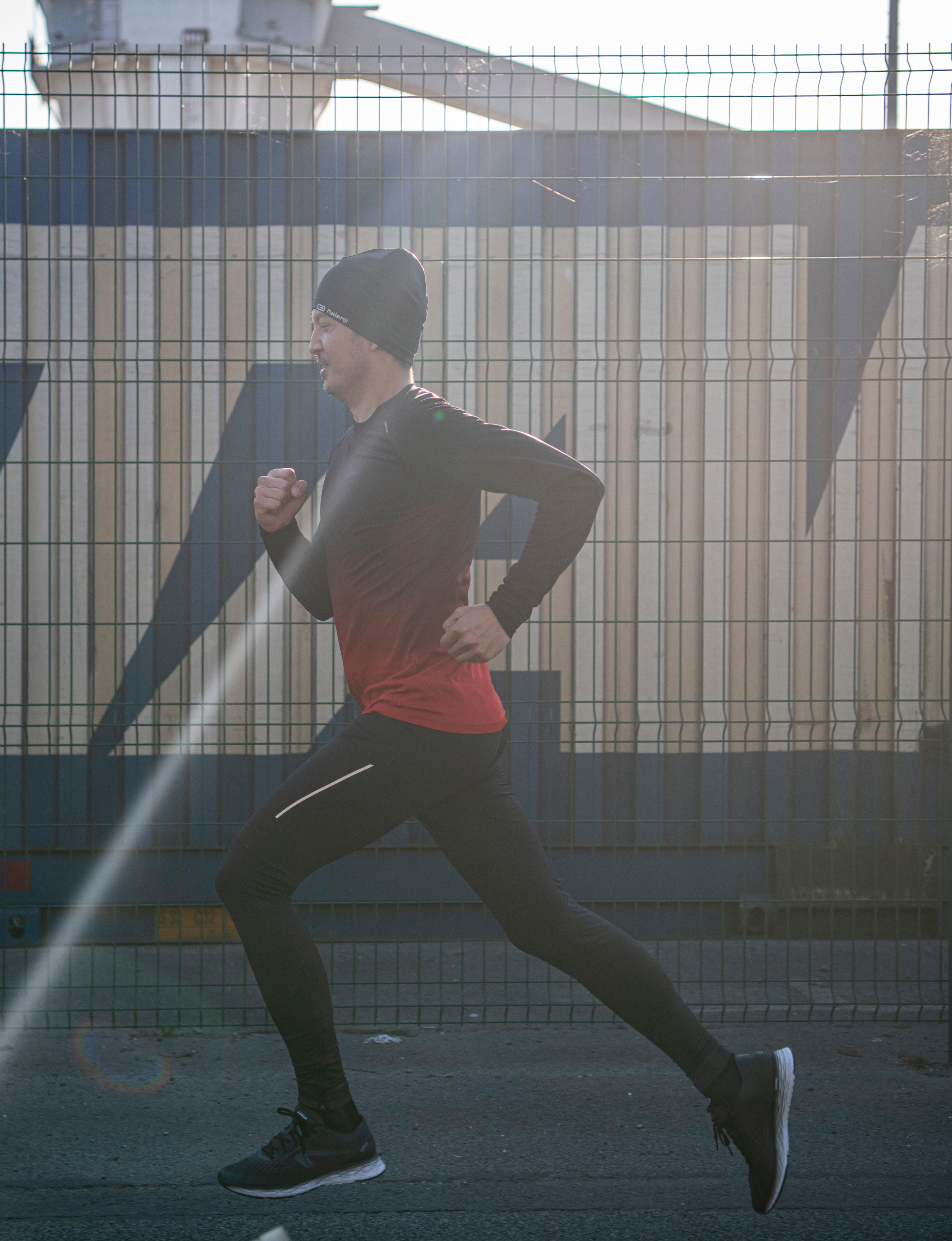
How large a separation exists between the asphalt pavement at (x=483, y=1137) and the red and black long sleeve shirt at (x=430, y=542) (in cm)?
122

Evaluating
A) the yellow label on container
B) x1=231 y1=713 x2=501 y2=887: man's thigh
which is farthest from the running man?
the yellow label on container

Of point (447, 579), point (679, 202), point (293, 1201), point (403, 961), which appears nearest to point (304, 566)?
point (447, 579)

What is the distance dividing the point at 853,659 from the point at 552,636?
1.28 meters

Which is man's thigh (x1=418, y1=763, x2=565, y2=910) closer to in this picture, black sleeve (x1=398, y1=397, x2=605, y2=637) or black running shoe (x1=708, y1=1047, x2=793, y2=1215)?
black sleeve (x1=398, y1=397, x2=605, y2=637)

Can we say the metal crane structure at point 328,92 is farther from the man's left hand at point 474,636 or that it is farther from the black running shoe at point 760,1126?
the black running shoe at point 760,1126

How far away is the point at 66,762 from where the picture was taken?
4.72 m

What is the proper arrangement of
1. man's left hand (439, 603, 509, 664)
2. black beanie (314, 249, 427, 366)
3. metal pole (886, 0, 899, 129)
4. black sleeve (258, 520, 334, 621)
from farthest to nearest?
metal pole (886, 0, 899, 129)
black sleeve (258, 520, 334, 621)
black beanie (314, 249, 427, 366)
man's left hand (439, 603, 509, 664)

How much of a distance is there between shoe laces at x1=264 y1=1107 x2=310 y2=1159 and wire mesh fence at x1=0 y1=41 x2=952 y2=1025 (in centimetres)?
187

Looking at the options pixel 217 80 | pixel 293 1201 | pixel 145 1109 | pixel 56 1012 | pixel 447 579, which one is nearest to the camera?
pixel 447 579

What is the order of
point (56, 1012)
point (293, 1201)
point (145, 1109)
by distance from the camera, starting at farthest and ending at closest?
1. point (56, 1012)
2. point (145, 1109)
3. point (293, 1201)

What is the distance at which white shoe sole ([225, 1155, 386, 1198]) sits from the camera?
242 cm

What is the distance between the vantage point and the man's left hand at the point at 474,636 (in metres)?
2.39

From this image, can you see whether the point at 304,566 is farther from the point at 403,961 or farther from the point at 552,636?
the point at 403,961

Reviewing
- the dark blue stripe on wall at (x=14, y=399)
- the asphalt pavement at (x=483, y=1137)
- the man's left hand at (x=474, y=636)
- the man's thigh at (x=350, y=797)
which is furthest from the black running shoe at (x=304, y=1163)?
the dark blue stripe on wall at (x=14, y=399)
